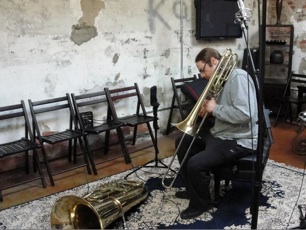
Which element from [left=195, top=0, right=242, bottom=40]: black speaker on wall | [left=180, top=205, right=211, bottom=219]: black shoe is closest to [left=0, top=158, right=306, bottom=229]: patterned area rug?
[left=180, top=205, right=211, bottom=219]: black shoe

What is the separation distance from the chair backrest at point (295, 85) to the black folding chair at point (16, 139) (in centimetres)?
332

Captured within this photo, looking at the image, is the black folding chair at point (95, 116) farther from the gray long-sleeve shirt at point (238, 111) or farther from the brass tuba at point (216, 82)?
the gray long-sleeve shirt at point (238, 111)

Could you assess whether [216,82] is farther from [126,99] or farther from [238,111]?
[126,99]

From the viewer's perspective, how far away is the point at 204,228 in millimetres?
2436

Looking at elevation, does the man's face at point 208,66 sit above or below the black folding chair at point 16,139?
above

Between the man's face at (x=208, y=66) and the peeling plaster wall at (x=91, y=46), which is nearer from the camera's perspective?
the man's face at (x=208, y=66)

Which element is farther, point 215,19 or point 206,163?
point 215,19

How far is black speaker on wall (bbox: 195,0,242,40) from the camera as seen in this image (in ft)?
14.5

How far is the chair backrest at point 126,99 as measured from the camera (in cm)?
383

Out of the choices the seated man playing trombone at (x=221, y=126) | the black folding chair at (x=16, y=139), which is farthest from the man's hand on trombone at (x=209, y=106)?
the black folding chair at (x=16, y=139)

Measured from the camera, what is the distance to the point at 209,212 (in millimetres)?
2629

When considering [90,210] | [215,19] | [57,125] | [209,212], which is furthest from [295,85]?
[90,210]

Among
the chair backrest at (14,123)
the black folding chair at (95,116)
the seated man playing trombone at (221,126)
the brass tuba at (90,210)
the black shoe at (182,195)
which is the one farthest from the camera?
the black folding chair at (95,116)

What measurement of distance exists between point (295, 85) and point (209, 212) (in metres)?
3.11
